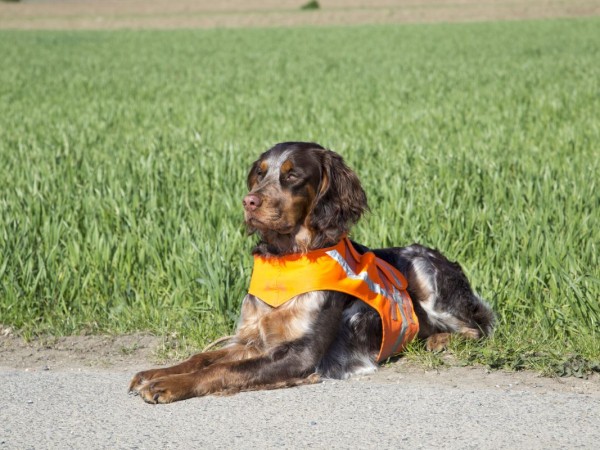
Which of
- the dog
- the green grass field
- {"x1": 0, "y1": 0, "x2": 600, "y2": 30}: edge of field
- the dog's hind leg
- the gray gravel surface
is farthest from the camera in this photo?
{"x1": 0, "y1": 0, "x2": 600, "y2": 30}: edge of field

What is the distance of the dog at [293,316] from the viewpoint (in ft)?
14.2

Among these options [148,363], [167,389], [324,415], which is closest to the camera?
[324,415]

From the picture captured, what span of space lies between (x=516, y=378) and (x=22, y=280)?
3252 mm

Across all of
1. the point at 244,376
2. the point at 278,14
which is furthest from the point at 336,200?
the point at 278,14

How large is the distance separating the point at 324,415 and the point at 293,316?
2.10 feet

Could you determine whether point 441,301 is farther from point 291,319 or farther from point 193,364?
point 193,364

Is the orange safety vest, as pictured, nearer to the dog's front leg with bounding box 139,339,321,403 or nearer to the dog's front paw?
the dog's front leg with bounding box 139,339,321,403

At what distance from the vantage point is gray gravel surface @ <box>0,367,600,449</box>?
368 cm

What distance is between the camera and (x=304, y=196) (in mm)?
4520

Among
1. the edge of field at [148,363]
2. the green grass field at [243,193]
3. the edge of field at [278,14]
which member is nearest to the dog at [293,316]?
the edge of field at [148,363]

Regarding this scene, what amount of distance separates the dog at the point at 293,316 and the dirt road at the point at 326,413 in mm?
82

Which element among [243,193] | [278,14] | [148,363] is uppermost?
[243,193]

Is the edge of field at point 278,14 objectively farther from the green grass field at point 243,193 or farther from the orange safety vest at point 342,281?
the orange safety vest at point 342,281

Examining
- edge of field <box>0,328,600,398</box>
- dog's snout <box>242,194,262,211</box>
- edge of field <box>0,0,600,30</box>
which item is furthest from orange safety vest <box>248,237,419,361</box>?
edge of field <box>0,0,600,30</box>
